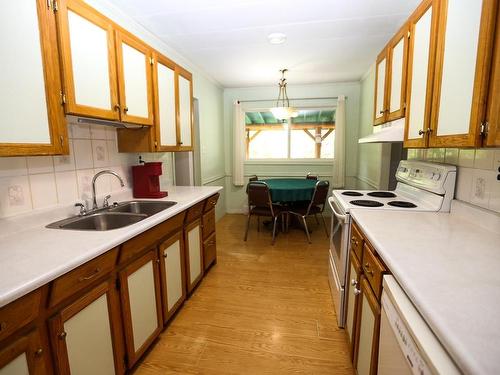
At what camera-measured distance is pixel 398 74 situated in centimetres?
185

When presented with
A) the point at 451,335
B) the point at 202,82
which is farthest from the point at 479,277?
the point at 202,82

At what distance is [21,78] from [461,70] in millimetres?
1931

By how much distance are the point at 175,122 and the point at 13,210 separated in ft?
4.63

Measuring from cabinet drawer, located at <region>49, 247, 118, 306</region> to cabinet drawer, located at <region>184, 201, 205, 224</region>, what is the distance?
0.86 m

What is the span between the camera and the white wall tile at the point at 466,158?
4.97 feet

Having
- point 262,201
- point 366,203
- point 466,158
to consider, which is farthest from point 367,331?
point 262,201

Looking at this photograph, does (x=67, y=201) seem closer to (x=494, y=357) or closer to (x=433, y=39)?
(x=494, y=357)

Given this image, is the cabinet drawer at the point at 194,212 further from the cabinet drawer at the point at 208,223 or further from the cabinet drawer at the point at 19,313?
the cabinet drawer at the point at 19,313

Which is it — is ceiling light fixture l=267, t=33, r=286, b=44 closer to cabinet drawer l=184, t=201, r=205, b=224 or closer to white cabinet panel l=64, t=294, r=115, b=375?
cabinet drawer l=184, t=201, r=205, b=224

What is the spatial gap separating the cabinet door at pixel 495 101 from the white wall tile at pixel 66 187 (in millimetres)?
2240

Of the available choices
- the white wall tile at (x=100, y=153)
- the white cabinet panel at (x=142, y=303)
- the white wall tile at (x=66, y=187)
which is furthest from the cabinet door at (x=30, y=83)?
the white cabinet panel at (x=142, y=303)

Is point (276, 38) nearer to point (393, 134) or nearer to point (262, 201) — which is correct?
point (393, 134)

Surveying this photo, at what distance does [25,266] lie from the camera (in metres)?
0.94

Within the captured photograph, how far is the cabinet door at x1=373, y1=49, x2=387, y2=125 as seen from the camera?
2.10m
